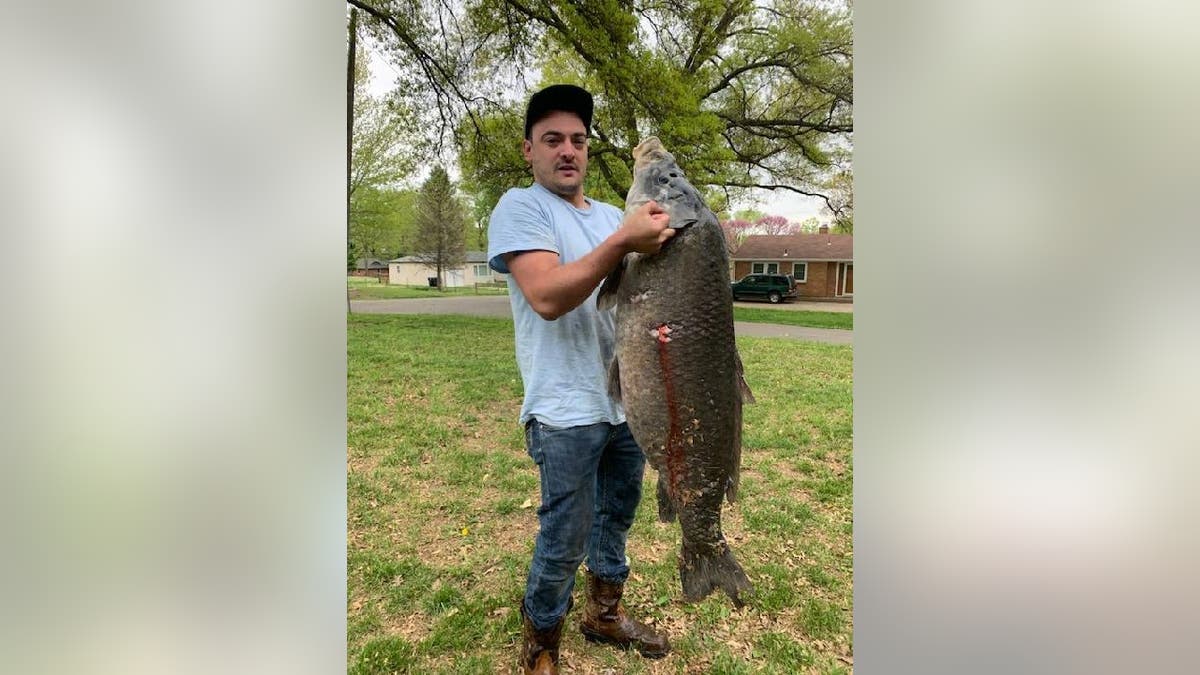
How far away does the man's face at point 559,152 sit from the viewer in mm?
1804

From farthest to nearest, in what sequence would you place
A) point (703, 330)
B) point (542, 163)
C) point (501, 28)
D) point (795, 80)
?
point (795, 80) → point (501, 28) → point (542, 163) → point (703, 330)

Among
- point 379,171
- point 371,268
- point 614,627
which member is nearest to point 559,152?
point 614,627

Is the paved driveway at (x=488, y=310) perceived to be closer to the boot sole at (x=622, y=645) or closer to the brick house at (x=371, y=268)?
the brick house at (x=371, y=268)

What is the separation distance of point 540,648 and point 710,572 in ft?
2.77

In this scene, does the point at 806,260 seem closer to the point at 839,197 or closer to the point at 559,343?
the point at 839,197

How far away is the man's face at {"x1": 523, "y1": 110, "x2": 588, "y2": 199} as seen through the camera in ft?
5.92
